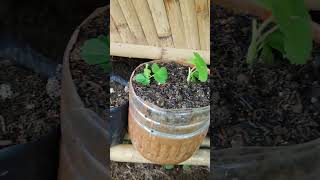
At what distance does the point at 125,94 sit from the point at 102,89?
21cm

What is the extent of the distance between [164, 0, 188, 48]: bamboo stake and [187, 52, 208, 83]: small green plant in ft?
0.06

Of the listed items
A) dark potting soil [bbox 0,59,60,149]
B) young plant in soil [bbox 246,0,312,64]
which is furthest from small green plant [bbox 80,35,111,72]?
young plant in soil [bbox 246,0,312,64]

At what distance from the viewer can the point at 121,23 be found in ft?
1.97

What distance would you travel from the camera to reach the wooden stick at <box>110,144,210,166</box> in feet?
2.00

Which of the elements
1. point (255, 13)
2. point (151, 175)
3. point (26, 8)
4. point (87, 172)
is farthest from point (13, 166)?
point (255, 13)

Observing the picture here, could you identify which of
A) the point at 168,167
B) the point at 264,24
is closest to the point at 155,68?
the point at 168,167

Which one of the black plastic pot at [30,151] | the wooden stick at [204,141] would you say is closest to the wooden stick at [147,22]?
the wooden stick at [204,141]

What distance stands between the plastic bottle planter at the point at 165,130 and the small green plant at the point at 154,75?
1 cm

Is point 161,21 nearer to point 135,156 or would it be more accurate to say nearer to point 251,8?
point 135,156

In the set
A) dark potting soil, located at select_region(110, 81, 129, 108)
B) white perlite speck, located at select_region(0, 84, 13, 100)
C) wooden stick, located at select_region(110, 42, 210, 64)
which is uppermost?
wooden stick, located at select_region(110, 42, 210, 64)

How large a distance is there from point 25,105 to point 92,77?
14 centimetres

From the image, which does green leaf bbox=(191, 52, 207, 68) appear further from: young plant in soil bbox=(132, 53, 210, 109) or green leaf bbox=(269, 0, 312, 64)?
green leaf bbox=(269, 0, 312, 64)

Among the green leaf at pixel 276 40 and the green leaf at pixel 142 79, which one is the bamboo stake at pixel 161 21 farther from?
the green leaf at pixel 276 40

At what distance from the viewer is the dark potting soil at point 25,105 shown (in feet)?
2.90
